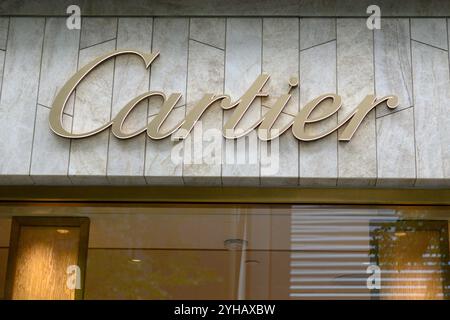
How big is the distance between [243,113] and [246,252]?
2.98 feet

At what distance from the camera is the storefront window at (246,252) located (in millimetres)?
4906

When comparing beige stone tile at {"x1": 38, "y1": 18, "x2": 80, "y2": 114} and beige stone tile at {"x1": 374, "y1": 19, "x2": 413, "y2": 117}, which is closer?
beige stone tile at {"x1": 374, "y1": 19, "x2": 413, "y2": 117}

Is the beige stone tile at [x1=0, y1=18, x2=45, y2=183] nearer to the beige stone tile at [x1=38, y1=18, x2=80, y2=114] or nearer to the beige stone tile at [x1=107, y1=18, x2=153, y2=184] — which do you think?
the beige stone tile at [x1=38, y1=18, x2=80, y2=114]

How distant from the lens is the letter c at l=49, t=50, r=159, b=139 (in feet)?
16.0

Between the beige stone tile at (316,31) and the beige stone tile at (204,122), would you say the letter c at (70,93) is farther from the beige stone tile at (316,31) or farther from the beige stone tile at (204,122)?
the beige stone tile at (316,31)

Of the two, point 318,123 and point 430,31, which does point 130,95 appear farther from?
point 430,31

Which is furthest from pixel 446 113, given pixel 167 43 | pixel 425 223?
pixel 167 43

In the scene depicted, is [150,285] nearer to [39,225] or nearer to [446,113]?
[39,225]

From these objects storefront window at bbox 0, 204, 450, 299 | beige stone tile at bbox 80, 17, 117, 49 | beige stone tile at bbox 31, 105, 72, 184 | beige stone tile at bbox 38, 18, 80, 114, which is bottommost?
storefront window at bbox 0, 204, 450, 299

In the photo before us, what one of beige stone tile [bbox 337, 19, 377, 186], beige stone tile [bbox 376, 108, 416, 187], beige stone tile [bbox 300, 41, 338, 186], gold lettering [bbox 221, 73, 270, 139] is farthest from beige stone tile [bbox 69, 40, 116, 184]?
beige stone tile [bbox 376, 108, 416, 187]

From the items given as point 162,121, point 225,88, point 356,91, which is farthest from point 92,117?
point 356,91

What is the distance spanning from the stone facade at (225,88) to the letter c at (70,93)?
5cm

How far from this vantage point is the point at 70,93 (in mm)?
4977
